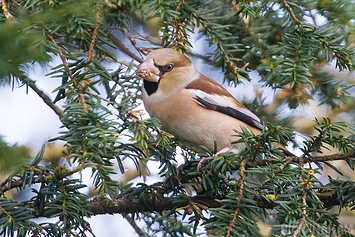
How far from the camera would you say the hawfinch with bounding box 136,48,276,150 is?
2053mm

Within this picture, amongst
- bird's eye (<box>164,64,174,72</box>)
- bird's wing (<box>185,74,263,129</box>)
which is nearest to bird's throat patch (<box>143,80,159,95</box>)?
bird's eye (<box>164,64,174,72</box>)

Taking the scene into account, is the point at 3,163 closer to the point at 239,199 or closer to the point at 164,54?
the point at 239,199

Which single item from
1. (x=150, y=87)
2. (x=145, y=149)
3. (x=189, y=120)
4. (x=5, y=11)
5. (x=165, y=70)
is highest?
(x=165, y=70)

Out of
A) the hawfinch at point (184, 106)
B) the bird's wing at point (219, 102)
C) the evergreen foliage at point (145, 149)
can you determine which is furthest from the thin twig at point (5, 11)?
the bird's wing at point (219, 102)

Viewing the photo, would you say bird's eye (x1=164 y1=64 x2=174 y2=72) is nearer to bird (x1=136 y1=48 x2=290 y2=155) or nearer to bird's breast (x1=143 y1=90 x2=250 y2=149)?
bird (x1=136 y1=48 x2=290 y2=155)

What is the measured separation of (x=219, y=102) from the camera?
7.36 feet

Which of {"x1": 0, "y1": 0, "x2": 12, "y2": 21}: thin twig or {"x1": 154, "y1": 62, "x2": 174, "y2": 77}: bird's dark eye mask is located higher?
{"x1": 154, "y1": 62, "x2": 174, "y2": 77}: bird's dark eye mask

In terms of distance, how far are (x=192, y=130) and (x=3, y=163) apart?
1.31m

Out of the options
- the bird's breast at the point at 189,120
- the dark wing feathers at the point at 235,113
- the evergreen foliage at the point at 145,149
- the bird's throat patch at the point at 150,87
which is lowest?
the evergreen foliage at the point at 145,149

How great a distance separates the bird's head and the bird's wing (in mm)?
83

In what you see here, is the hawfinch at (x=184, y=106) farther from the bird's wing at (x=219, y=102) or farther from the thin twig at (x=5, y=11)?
the thin twig at (x=5, y=11)

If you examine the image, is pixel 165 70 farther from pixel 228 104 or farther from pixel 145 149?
pixel 145 149

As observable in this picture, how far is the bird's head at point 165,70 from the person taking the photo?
6.72ft

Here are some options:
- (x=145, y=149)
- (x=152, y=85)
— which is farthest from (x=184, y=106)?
(x=145, y=149)
